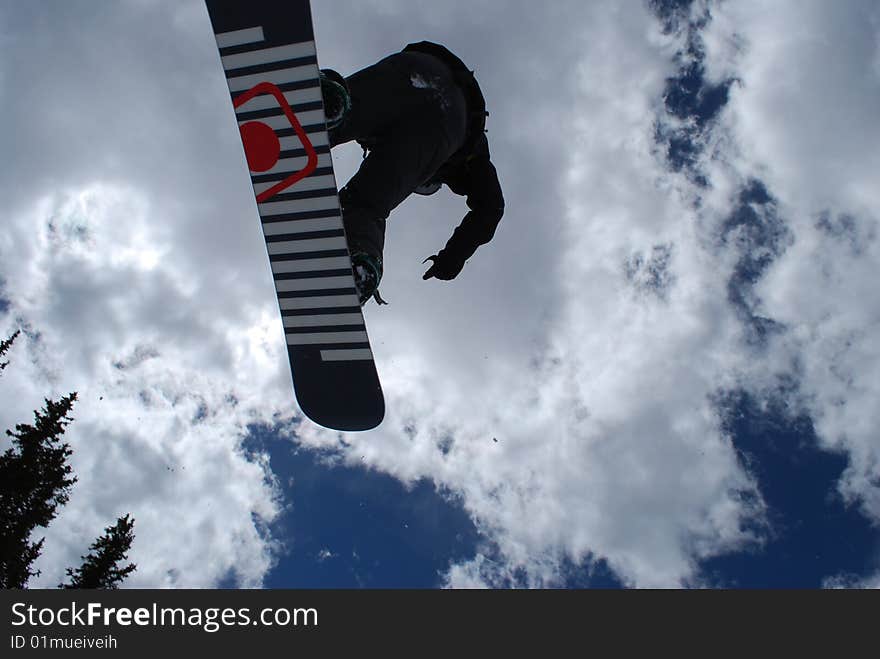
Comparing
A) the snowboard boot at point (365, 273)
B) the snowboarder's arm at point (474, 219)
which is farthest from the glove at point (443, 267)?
the snowboard boot at point (365, 273)

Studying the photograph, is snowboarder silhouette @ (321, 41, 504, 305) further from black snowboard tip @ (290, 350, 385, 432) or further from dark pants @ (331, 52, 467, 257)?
black snowboard tip @ (290, 350, 385, 432)

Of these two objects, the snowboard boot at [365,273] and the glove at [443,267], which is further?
the glove at [443,267]

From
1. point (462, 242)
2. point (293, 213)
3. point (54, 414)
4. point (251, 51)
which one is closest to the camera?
Answer: point (251, 51)

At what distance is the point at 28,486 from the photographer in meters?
17.8

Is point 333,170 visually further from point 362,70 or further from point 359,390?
point 359,390

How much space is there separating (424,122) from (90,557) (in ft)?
73.9

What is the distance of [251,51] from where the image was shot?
3.19 metres

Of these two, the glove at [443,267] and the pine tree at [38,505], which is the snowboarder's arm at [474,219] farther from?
the pine tree at [38,505]

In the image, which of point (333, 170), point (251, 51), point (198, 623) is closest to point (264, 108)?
point (251, 51)

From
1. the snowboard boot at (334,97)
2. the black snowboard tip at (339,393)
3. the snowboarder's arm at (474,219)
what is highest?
the snowboarder's arm at (474,219)

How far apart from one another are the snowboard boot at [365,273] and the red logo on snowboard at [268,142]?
60 centimetres

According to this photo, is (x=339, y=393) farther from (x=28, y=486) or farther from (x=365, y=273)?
(x=28, y=486)

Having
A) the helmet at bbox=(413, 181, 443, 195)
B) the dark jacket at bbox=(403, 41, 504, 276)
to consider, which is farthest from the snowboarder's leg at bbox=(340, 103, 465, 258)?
the helmet at bbox=(413, 181, 443, 195)

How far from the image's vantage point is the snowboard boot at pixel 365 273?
334 cm
